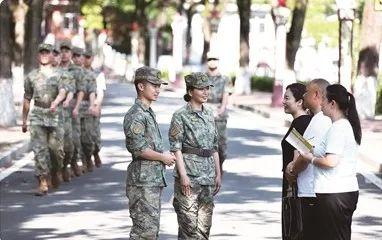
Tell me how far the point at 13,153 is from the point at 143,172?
13.3 m

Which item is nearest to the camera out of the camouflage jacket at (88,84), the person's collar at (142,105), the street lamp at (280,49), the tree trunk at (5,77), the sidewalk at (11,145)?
the person's collar at (142,105)

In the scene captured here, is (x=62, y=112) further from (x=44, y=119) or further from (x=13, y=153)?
(x=13, y=153)

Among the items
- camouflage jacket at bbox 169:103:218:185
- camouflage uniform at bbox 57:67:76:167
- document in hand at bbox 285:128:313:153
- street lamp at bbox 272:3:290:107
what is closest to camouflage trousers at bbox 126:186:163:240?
camouflage jacket at bbox 169:103:218:185

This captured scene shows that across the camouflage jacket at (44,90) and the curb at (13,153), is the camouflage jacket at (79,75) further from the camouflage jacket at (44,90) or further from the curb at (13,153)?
the curb at (13,153)

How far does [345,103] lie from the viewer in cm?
904

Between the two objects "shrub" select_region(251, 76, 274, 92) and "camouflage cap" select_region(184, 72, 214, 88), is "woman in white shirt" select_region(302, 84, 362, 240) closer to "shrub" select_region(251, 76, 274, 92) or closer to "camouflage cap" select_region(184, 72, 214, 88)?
"camouflage cap" select_region(184, 72, 214, 88)

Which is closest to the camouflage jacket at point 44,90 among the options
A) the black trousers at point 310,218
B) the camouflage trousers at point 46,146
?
the camouflage trousers at point 46,146

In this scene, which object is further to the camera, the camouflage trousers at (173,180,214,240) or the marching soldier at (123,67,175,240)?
the camouflage trousers at (173,180,214,240)

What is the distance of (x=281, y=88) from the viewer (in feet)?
133

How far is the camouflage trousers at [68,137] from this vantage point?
18.2 m

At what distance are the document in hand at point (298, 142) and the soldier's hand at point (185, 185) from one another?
1.22 metres

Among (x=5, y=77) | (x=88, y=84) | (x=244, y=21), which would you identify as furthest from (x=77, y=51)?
(x=244, y=21)

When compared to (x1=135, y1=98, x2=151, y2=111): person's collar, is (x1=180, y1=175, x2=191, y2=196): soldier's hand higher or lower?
lower

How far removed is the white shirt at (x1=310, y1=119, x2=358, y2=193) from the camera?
894cm
